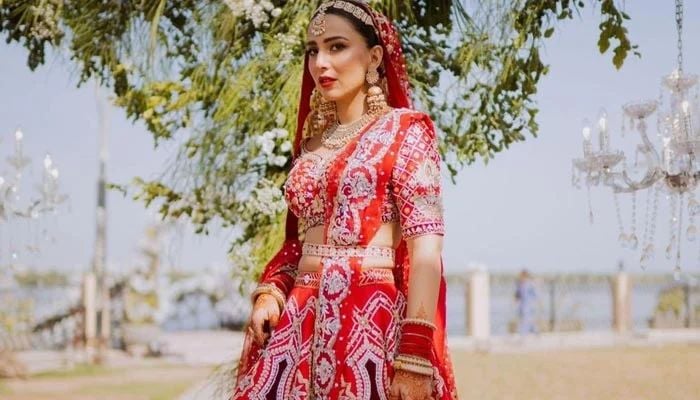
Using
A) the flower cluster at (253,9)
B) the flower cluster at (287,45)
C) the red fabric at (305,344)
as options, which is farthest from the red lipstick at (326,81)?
the flower cluster at (253,9)

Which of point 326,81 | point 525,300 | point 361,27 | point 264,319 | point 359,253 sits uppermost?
point 361,27

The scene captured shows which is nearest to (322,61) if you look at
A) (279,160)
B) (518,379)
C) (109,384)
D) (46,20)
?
(279,160)

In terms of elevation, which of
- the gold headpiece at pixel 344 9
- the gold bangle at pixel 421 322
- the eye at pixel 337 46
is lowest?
the gold bangle at pixel 421 322

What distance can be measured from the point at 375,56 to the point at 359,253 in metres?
0.43

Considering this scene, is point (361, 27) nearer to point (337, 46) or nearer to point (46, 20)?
point (337, 46)

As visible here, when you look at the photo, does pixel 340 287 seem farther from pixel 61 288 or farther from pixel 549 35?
pixel 61 288

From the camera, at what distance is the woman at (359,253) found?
6.11 ft

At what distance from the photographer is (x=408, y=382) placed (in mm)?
1795

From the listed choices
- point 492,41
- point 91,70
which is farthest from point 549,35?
point 91,70

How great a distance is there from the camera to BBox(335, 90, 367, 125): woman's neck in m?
2.06

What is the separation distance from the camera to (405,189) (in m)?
1.89

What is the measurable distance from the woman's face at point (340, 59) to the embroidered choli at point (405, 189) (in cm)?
14

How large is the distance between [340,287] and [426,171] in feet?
0.95

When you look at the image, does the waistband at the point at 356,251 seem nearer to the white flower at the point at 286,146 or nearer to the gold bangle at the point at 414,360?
the gold bangle at the point at 414,360
